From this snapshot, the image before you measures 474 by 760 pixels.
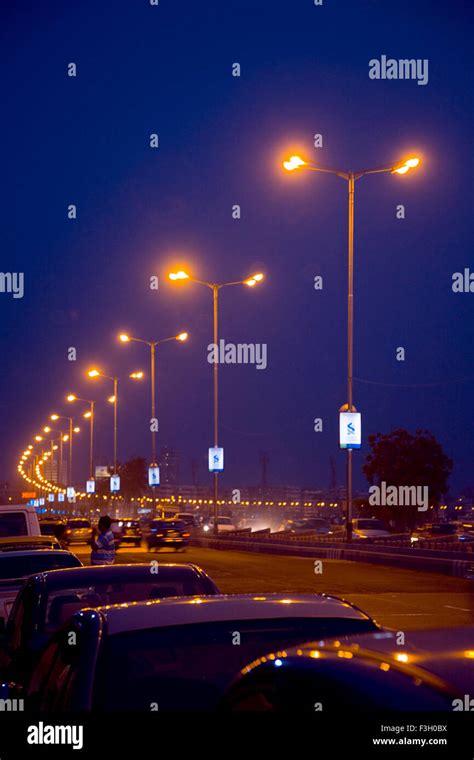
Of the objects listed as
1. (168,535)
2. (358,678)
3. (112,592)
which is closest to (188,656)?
(358,678)

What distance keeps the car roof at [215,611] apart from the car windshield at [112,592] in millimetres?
2640

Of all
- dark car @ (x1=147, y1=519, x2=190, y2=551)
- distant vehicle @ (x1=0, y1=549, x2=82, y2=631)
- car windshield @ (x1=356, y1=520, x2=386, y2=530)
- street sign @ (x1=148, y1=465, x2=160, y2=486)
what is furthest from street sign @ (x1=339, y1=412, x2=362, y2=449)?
street sign @ (x1=148, y1=465, x2=160, y2=486)

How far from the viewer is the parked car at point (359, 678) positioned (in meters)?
3.18

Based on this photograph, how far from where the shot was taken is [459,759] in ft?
9.93

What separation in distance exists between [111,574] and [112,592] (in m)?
0.13

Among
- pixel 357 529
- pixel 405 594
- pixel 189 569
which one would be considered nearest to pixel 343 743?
pixel 189 569

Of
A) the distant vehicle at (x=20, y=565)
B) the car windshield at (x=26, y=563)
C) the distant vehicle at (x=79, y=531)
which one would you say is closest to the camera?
the distant vehicle at (x=20, y=565)

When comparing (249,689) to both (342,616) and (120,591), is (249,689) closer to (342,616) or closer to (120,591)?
(342,616)

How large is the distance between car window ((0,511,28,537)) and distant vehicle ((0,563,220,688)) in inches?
569

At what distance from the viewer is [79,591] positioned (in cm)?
827

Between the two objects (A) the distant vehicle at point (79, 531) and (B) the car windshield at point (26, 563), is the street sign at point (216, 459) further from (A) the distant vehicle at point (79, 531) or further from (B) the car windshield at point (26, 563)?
(B) the car windshield at point (26, 563)

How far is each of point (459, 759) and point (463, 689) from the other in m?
→ 0.23

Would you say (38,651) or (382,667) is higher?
(382,667)

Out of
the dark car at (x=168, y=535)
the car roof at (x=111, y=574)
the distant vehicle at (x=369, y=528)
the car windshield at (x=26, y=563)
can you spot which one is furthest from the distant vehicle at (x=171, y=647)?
the distant vehicle at (x=369, y=528)
